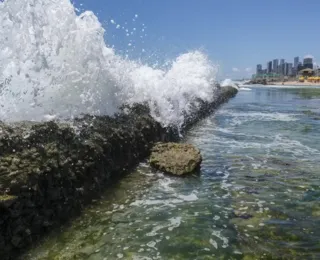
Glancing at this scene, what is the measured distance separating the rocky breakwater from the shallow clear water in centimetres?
20

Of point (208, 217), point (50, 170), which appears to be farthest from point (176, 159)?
point (50, 170)

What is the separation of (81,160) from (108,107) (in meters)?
2.41

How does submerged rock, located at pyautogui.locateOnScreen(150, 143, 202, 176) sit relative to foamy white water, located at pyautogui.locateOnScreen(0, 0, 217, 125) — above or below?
below

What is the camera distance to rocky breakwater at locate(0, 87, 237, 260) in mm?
3876

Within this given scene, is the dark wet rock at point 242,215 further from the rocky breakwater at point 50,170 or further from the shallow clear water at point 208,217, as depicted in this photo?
the rocky breakwater at point 50,170

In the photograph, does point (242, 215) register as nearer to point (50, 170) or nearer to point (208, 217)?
point (208, 217)

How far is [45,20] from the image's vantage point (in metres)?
6.72

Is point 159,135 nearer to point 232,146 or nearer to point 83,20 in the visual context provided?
point 232,146

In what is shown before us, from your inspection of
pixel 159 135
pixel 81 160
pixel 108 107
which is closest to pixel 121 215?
pixel 81 160

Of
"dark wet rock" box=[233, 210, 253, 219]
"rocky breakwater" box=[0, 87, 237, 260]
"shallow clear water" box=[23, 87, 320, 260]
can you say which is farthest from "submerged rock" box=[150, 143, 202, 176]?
"dark wet rock" box=[233, 210, 253, 219]

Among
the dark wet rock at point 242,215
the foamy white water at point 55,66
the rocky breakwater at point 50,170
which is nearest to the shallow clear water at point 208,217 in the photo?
the dark wet rock at point 242,215

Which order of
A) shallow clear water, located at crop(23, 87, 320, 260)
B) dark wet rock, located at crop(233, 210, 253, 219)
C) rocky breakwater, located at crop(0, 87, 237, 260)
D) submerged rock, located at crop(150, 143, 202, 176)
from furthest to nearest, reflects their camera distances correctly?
submerged rock, located at crop(150, 143, 202, 176) → dark wet rock, located at crop(233, 210, 253, 219) → shallow clear water, located at crop(23, 87, 320, 260) → rocky breakwater, located at crop(0, 87, 237, 260)

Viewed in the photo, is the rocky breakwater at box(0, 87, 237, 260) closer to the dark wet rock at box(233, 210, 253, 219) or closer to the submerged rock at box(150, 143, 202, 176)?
the submerged rock at box(150, 143, 202, 176)

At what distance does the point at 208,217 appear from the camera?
491 centimetres
